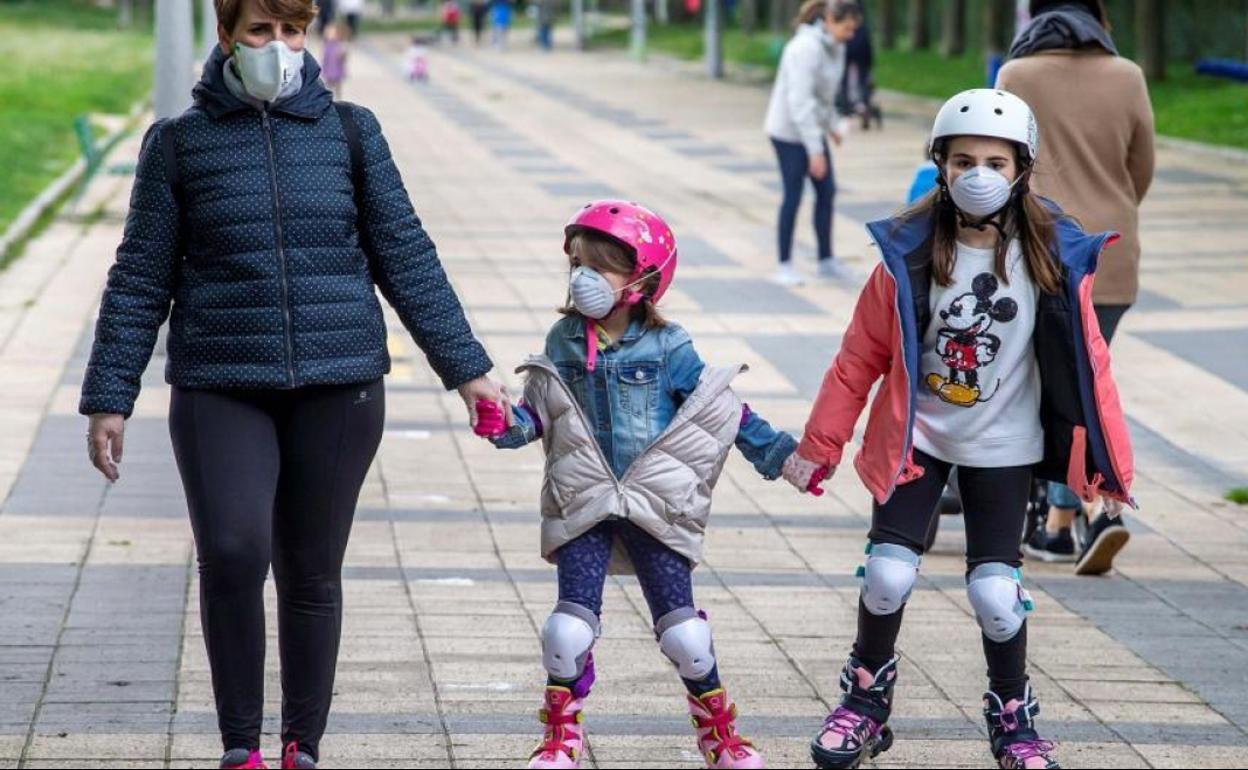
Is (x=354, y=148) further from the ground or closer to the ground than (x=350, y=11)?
further from the ground

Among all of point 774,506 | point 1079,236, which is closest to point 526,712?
point 1079,236

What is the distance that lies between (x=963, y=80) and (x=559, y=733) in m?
32.4

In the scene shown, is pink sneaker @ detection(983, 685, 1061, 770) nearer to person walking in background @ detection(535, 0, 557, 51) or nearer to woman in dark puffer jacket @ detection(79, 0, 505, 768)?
woman in dark puffer jacket @ detection(79, 0, 505, 768)

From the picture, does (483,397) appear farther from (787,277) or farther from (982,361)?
(787,277)

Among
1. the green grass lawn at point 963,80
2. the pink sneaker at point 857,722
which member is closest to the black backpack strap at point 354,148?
the pink sneaker at point 857,722

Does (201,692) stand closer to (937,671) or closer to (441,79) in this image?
(937,671)

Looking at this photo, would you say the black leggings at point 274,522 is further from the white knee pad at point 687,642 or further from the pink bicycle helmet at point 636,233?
the white knee pad at point 687,642

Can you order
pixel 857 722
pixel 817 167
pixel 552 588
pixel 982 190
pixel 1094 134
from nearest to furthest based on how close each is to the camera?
pixel 982 190 → pixel 857 722 → pixel 552 588 → pixel 1094 134 → pixel 817 167

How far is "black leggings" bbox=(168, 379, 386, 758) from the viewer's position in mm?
4426

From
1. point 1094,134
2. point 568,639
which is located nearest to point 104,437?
point 568,639

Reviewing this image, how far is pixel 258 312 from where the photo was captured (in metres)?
4.42

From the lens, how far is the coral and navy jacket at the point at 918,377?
4938 millimetres

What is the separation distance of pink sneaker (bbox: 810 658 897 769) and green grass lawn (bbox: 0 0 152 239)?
1273 centimetres

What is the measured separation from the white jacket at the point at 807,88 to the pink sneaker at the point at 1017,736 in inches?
368
